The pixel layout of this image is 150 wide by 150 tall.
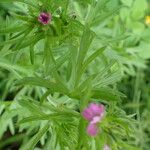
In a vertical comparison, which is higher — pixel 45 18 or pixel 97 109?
pixel 45 18

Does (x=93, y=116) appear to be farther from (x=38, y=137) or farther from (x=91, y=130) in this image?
(x=38, y=137)

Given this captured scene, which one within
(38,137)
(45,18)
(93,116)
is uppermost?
(45,18)

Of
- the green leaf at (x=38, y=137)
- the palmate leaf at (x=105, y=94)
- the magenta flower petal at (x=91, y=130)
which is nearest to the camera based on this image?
the magenta flower petal at (x=91, y=130)

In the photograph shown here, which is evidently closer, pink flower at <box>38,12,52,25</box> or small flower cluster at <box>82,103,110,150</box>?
small flower cluster at <box>82,103,110,150</box>

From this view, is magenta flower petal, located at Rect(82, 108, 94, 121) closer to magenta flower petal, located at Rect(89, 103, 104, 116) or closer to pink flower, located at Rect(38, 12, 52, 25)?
magenta flower petal, located at Rect(89, 103, 104, 116)

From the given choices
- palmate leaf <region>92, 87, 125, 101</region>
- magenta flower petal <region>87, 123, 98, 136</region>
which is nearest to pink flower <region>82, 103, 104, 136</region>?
magenta flower petal <region>87, 123, 98, 136</region>

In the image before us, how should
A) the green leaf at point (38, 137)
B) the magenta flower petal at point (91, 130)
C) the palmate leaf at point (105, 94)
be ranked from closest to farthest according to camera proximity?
the magenta flower petal at point (91, 130), the palmate leaf at point (105, 94), the green leaf at point (38, 137)

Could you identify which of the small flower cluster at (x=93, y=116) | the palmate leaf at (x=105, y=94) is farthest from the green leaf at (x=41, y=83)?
the small flower cluster at (x=93, y=116)

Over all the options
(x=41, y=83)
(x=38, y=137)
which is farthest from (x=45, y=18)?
(x=38, y=137)

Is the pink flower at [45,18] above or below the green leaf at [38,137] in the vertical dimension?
above

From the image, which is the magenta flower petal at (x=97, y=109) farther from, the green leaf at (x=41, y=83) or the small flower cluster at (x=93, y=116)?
the green leaf at (x=41, y=83)
